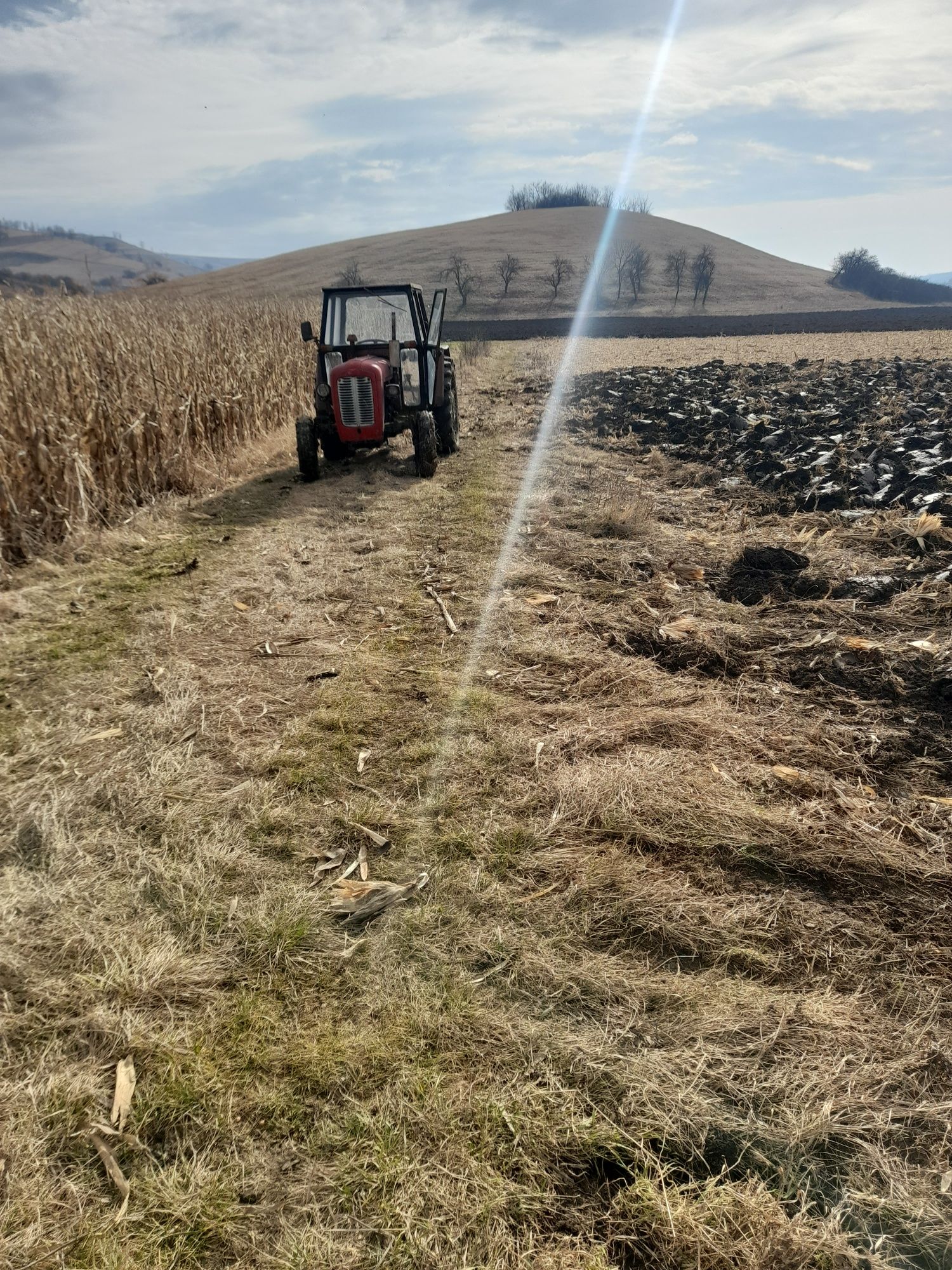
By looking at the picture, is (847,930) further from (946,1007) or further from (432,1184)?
(432,1184)

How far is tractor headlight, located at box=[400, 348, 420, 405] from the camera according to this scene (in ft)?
28.8

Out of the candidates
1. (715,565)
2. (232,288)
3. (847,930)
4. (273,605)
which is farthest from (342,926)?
(232,288)

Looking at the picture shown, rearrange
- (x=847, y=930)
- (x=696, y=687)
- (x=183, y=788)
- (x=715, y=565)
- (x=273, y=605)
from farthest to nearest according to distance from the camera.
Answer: (x=715, y=565) < (x=273, y=605) < (x=696, y=687) < (x=183, y=788) < (x=847, y=930)

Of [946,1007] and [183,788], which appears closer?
[946,1007]

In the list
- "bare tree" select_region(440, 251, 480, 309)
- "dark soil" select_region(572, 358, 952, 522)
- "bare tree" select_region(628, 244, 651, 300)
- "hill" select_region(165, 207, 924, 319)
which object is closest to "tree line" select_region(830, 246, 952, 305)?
"hill" select_region(165, 207, 924, 319)

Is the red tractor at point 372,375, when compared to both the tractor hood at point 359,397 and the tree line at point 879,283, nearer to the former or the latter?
the tractor hood at point 359,397

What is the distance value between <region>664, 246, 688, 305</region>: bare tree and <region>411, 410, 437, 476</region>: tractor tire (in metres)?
71.5

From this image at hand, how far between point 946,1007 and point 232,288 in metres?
71.0

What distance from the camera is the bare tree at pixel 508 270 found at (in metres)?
65.9

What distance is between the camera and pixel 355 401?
8.22m

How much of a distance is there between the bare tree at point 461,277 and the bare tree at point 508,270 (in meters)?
2.59

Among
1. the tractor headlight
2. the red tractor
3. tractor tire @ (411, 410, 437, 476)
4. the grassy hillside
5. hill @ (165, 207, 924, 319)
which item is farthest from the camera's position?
the grassy hillside

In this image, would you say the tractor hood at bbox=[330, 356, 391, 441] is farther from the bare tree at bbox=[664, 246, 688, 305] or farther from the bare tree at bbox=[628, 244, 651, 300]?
the bare tree at bbox=[628, 244, 651, 300]

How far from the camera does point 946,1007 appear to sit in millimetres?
2189
